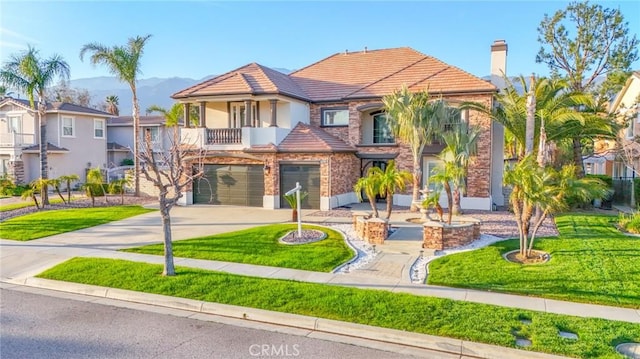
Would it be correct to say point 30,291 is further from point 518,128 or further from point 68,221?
point 518,128

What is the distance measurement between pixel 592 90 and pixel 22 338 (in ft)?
89.6

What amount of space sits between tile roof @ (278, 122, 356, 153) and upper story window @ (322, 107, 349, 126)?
91cm

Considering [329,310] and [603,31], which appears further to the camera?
[603,31]

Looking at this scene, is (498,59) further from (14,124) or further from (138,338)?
(14,124)

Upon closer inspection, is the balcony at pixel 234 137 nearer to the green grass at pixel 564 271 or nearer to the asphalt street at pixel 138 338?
the green grass at pixel 564 271

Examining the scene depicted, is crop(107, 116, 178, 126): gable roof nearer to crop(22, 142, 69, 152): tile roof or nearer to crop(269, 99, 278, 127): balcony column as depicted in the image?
crop(22, 142, 69, 152): tile roof

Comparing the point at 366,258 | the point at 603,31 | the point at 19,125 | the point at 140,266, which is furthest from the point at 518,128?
the point at 19,125

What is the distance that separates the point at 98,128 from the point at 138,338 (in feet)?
106

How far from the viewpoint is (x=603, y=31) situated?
73.7ft

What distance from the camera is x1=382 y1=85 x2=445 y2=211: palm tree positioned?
736 inches

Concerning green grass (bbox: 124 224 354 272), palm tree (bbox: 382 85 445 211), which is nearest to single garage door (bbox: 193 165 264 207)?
palm tree (bbox: 382 85 445 211)

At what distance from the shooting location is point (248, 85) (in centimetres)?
2206

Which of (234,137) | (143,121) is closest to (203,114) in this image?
(234,137)

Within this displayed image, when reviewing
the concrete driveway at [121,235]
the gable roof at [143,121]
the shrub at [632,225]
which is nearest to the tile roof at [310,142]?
the concrete driveway at [121,235]
